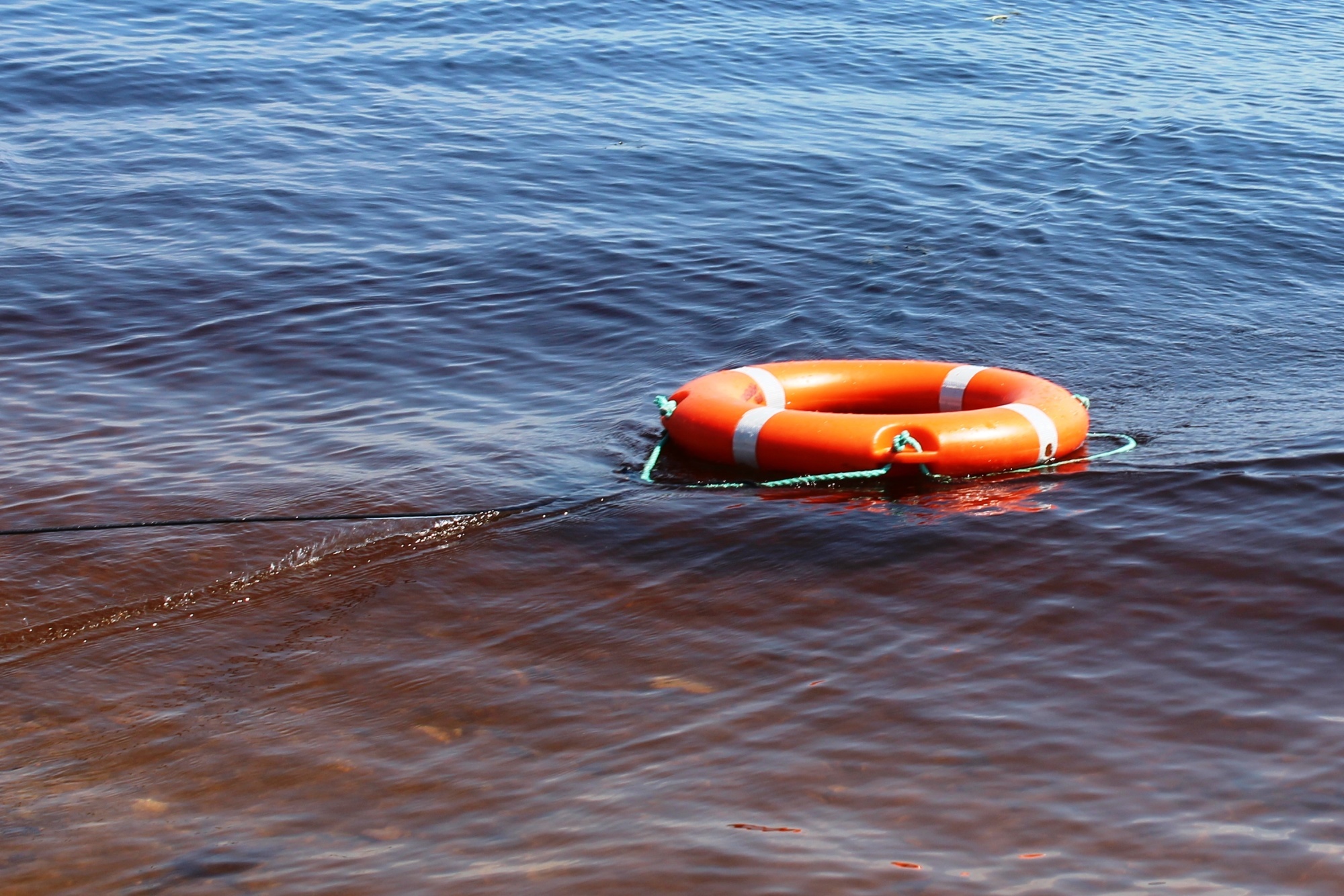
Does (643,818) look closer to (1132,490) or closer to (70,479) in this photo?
(1132,490)

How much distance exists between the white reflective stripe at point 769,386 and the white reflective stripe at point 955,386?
0.70m

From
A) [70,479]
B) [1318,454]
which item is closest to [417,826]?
[70,479]

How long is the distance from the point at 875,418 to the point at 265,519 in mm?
2328

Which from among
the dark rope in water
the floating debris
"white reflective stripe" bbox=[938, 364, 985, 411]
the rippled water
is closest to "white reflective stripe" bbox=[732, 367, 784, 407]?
the rippled water

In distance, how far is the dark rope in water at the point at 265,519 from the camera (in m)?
4.71

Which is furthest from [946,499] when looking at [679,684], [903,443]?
[679,684]

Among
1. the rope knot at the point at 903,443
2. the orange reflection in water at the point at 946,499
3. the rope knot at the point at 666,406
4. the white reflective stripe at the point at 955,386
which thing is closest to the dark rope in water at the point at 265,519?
the rope knot at the point at 666,406

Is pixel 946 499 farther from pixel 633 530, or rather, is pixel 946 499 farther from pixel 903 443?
pixel 633 530

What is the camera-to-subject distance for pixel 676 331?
24.3ft

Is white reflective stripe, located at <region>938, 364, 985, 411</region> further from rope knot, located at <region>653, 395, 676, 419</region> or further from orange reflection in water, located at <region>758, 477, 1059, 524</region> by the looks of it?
rope knot, located at <region>653, 395, 676, 419</region>

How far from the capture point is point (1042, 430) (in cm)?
525

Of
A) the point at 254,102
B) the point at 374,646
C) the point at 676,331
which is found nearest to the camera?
the point at 374,646

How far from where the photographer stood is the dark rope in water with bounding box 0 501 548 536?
4.71m

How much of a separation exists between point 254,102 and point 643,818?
10.6m
